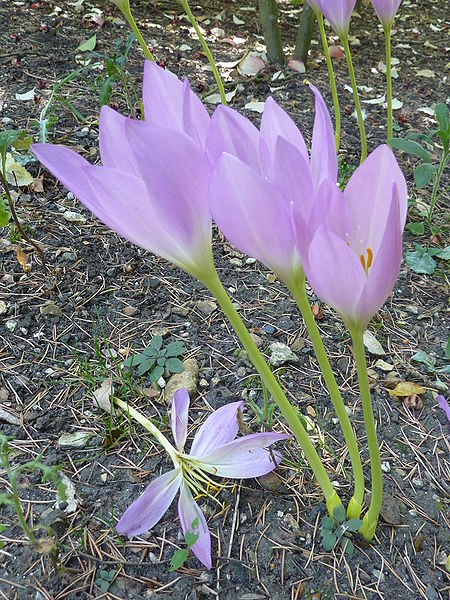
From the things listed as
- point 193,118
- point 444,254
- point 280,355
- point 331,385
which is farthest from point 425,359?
point 193,118

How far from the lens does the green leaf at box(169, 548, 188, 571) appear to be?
0.98 meters

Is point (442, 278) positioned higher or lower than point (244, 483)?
lower

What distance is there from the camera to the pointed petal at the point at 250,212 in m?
0.61

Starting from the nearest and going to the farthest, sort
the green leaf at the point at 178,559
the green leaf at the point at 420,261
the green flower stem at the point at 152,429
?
the green leaf at the point at 178,559 → the green flower stem at the point at 152,429 → the green leaf at the point at 420,261

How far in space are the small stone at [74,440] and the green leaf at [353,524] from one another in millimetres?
571

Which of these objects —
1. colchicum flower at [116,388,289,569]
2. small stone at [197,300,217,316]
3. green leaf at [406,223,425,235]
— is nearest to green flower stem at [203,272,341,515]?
colchicum flower at [116,388,289,569]

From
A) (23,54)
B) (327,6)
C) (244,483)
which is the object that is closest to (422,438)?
(244,483)

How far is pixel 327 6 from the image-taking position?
1537 millimetres

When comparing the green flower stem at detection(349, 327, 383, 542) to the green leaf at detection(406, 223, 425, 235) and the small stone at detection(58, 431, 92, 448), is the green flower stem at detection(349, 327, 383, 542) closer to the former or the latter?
the small stone at detection(58, 431, 92, 448)

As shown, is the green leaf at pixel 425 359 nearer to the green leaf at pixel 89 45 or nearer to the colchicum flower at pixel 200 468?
the colchicum flower at pixel 200 468

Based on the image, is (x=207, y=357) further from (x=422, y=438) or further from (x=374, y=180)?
(x=374, y=180)

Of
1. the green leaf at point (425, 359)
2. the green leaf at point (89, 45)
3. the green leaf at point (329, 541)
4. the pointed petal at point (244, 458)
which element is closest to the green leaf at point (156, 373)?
the pointed petal at point (244, 458)

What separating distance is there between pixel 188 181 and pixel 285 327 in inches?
37.8

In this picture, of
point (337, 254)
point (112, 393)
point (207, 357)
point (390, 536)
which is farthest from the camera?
point (207, 357)
